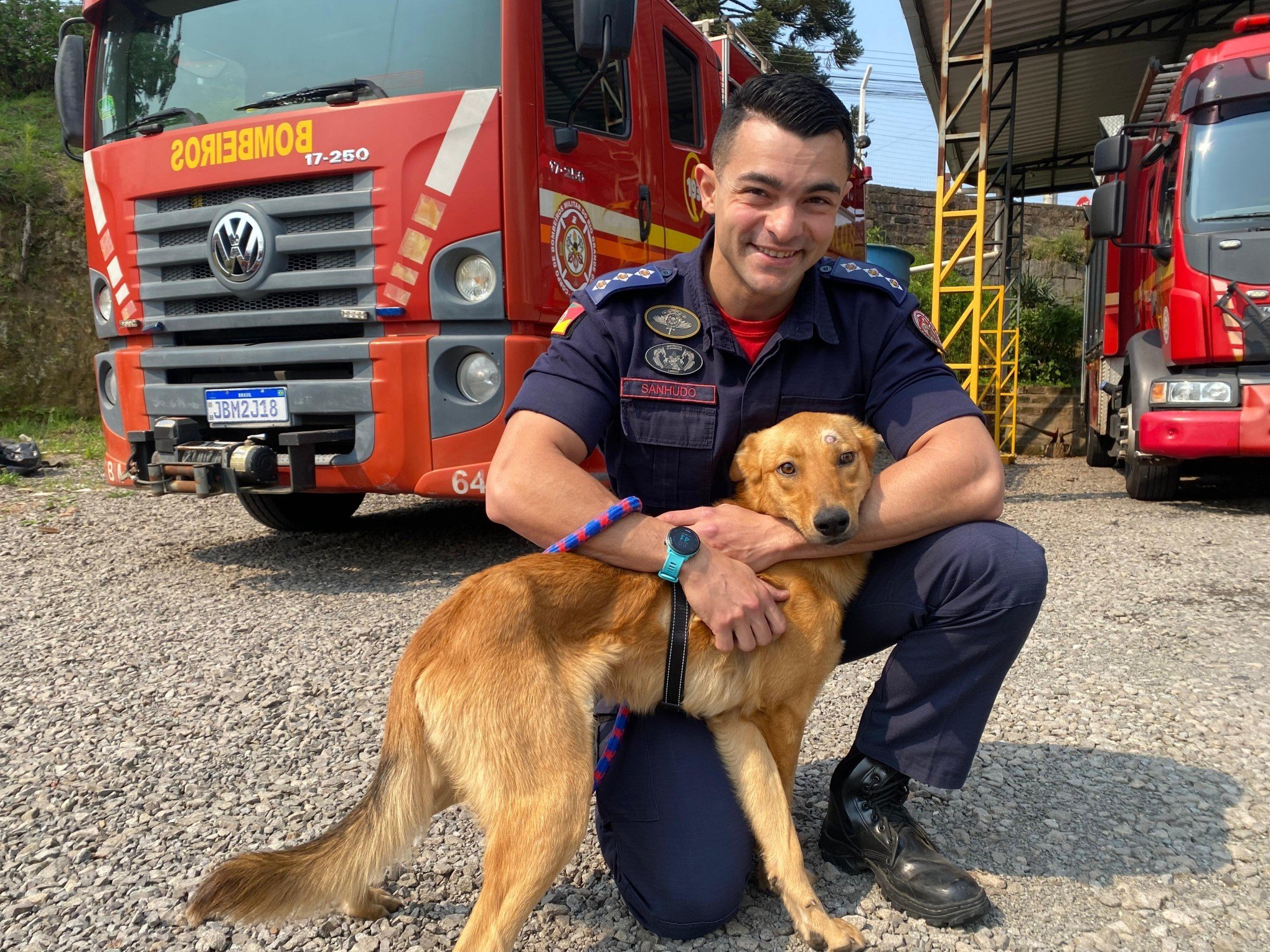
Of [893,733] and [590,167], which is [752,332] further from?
[590,167]

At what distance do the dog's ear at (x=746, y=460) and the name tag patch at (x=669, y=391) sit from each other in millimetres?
141

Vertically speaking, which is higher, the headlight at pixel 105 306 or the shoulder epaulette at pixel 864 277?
the headlight at pixel 105 306

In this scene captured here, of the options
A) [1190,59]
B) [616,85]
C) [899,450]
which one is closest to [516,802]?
[899,450]

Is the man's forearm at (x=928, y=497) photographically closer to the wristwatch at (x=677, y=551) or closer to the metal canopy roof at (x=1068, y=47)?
the wristwatch at (x=677, y=551)

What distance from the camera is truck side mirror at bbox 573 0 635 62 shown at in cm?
364

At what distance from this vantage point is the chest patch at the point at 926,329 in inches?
92.2

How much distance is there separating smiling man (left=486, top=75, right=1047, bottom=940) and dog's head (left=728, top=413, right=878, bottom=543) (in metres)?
0.04

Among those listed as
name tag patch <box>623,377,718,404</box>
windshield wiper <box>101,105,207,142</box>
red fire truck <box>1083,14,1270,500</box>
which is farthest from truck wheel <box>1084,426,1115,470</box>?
windshield wiper <box>101,105,207,142</box>

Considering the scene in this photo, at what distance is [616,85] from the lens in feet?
14.8

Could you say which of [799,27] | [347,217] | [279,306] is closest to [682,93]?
[347,217]

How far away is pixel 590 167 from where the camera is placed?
433cm

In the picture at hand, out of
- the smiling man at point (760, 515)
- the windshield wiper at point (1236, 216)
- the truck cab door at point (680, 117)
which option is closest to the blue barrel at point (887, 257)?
the windshield wiper at point (1236, 216)

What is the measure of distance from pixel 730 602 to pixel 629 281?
91cm

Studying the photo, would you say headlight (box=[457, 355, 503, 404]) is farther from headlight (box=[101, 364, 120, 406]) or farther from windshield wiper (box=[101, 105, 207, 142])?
headlight (box=[101, 364, 120, 406])
